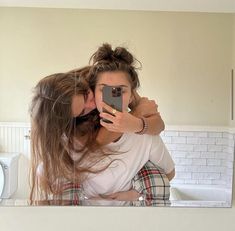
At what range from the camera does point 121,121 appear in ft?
3.17

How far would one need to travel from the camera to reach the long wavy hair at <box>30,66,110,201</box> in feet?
3.15

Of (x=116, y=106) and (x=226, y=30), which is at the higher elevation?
(x=226, y=30)

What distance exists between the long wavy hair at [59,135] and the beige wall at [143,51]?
1.4 inches

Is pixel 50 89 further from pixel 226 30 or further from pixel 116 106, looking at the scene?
pixel 226 30

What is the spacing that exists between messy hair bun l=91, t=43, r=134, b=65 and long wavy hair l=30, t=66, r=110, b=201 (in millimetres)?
47

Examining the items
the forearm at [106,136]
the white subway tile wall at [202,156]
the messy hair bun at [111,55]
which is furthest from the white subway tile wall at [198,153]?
the messy hair bun at [111,55]

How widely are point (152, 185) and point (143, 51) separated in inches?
16.4

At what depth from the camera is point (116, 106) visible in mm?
961

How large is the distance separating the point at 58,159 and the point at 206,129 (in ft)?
1.52

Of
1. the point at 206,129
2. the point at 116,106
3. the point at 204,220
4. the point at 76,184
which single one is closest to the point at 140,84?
the point at 116,106

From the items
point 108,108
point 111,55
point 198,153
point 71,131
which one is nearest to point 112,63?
point 111,55

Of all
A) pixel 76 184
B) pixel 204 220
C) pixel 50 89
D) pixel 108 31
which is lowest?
pixel 204 220

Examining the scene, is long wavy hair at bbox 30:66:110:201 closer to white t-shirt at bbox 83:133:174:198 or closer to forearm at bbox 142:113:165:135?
white t-shirt at bbox 83:133:174:198

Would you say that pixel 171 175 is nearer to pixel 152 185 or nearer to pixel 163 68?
pixel 152 185
